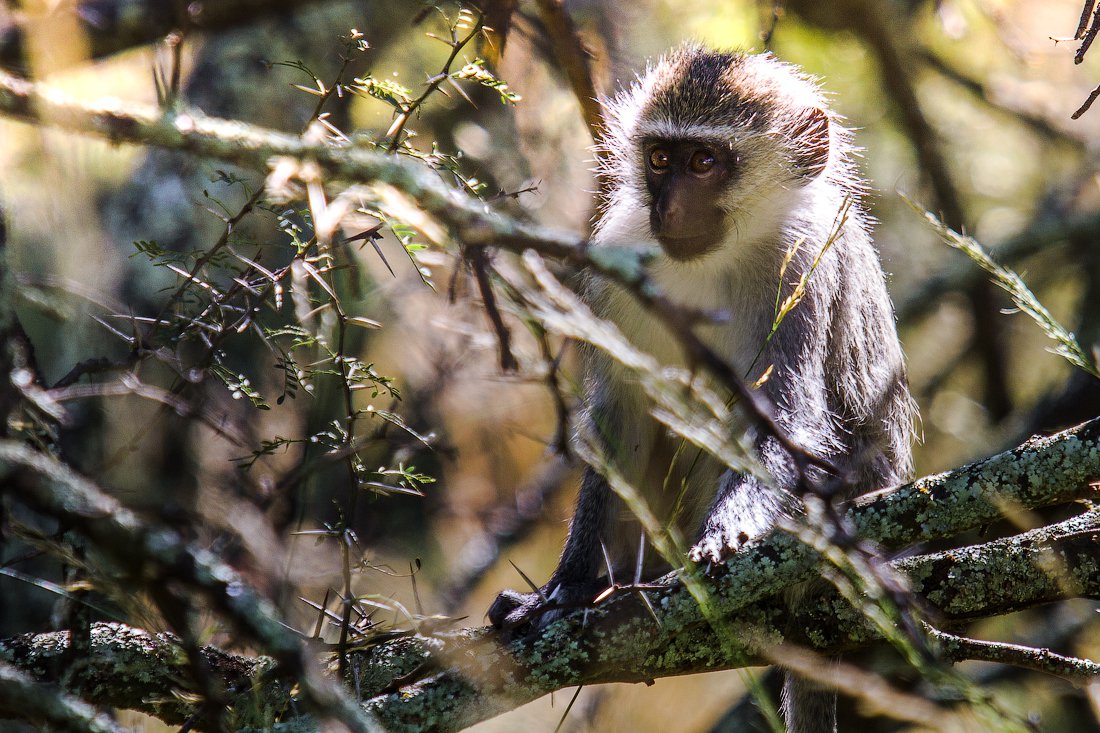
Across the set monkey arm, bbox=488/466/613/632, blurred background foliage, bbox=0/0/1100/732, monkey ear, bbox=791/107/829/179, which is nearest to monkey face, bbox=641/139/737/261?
monkey ear, bbox=791/107/829/179

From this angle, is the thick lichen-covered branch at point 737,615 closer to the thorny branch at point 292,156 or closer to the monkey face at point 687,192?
the thorny branch at point 292,156

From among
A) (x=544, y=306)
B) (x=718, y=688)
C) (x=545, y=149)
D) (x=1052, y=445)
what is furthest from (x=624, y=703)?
(x=544, y=306)

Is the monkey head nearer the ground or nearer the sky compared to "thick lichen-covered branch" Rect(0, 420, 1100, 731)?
nearer the sky

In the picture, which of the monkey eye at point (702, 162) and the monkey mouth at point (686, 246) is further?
the monkey eye at point (702, 162)

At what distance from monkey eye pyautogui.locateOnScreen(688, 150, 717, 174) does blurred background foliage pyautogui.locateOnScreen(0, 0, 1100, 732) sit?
2.36ft

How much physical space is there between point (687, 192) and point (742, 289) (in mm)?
447

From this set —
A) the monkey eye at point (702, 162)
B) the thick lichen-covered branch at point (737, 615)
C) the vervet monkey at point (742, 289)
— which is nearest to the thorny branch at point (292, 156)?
the thick lichen-covered branch at point (737, 615)

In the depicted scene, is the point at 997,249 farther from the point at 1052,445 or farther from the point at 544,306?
the point at 544,306

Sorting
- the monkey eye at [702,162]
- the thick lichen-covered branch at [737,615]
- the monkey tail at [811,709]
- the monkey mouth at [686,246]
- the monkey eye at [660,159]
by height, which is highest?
the monkey eye at [660,159]

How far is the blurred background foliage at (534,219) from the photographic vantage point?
443 cm

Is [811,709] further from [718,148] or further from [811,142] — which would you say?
[811,142]

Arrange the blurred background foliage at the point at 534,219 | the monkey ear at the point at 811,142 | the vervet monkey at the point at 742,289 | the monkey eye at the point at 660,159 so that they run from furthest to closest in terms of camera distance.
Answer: the blurred background foliage at the point at 534,219
the monkey ear at the point at 811,142
the monkey eye at the point at 660,159
the vervet monkey at the point at 742,289

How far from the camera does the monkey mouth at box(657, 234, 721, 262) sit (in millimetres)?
3746

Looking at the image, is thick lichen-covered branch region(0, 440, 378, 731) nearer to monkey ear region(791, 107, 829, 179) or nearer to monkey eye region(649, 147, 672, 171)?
monkey eye region(649, 147, 672, 171)
